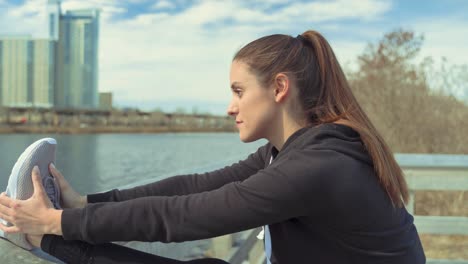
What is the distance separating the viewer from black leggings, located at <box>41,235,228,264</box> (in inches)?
41.5

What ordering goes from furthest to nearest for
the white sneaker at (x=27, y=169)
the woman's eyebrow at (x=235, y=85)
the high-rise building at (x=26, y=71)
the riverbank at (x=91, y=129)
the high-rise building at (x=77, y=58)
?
the high-rise building at (x=77, y=58) → the high-rise building at (x=26, y=71) → the riverbank at (x=91, y=129) → the woman's eyebrow at (x=235, y=85) → the white sneaker at (x=27, y=169)

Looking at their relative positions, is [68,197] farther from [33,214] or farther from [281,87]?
[281,87]

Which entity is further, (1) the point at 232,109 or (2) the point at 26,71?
(2) the point at 26,71

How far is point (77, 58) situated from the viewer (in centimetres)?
1867

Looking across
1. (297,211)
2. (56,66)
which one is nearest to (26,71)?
(56,66)

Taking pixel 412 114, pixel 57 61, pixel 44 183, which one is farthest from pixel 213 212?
pixel 57 61

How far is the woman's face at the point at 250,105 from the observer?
3.89 feet

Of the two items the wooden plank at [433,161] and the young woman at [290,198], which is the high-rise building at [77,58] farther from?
the young woman at [290,198]

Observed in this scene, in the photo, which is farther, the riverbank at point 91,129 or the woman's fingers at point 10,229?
the riverbank at point 91,129

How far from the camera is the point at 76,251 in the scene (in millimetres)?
1062

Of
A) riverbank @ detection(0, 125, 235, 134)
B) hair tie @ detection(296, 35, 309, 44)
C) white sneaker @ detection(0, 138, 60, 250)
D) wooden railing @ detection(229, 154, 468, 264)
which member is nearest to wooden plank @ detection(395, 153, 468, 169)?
wooden railing @ detection(229, 154, 468, 264)

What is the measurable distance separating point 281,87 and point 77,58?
18825mm

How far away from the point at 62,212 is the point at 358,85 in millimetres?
8268

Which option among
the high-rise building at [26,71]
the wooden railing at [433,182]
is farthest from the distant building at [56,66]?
the wooden railing at [433,182]
